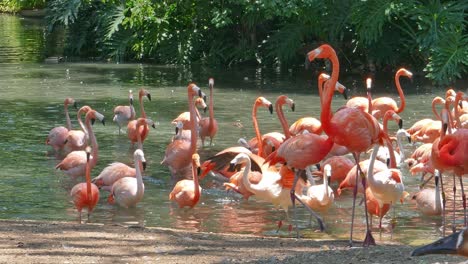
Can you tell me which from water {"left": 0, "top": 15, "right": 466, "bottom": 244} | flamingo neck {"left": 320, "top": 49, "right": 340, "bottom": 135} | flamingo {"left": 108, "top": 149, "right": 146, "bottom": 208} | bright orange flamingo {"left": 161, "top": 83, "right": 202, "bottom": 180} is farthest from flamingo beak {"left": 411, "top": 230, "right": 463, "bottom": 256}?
bright orange flamingo {"left": 161, "top": 83, "right": 202, "bottom": 180}

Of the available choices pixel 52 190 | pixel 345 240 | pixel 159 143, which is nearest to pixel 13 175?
pixel 52 190

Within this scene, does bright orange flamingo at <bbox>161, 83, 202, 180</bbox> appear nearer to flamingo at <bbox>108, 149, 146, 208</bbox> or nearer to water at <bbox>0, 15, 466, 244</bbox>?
water at <bbox>0, 15, 466, 244</bbox>

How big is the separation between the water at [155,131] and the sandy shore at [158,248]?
101 centimetres

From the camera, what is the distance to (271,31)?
1767 centimetres

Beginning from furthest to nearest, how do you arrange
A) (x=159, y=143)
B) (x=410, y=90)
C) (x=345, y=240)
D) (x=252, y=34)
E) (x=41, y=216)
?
(x=252, y=34), (x=410, y=90), (x=159, y=143), (x=41, y=216), (x=345, y=240)

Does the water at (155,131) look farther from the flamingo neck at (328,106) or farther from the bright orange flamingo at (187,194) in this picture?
the flamingo neck at (328,106)

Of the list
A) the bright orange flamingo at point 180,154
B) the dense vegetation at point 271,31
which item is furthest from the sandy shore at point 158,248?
the dense vegetation at point 271,31

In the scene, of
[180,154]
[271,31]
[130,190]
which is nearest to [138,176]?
[130,190]

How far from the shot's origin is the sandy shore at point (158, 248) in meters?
4.72

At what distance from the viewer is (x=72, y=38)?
2053cm

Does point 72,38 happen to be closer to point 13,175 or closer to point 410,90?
point 410,90

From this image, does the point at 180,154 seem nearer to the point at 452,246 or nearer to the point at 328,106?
the point at 328,106

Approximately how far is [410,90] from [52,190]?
8.19 meters

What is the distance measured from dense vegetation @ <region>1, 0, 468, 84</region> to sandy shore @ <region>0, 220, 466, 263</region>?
929 centimetres
